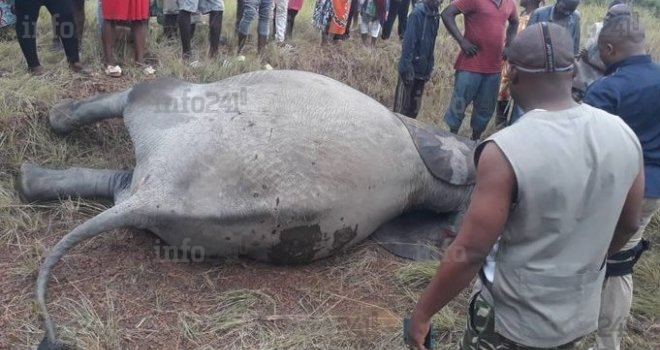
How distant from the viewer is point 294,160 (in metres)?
3.13

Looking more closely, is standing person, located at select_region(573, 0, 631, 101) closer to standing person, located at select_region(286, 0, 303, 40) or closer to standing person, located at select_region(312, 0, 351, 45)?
standing person, located at select_region(312, 0, 351, 45)

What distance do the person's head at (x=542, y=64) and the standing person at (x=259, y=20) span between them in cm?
423

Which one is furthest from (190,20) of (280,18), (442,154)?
(442,154)

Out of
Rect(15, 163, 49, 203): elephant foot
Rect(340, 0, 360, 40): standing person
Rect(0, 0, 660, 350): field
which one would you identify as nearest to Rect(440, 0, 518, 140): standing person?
Rect(0, 0, 660, 350): field

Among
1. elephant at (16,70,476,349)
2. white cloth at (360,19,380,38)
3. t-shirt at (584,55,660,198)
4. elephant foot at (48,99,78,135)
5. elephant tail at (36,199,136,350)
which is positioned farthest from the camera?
white cloth at (360,19,380,38)

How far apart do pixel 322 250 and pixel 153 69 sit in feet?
8.30

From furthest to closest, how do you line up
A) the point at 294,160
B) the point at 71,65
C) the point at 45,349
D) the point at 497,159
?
the point at 71,65, the point at 294,160, the point at 45,349, the point at 497,159

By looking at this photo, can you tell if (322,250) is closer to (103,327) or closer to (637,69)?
(103,327)

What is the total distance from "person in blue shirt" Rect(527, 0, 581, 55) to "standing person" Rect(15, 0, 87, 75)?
3.47 metres

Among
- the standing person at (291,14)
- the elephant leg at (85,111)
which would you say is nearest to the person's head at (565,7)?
the standing person at (291,14)

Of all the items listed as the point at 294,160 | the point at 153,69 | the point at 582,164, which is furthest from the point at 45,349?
the point at 153,69

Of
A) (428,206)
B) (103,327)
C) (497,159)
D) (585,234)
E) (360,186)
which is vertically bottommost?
(103,327)

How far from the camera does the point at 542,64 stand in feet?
5.78

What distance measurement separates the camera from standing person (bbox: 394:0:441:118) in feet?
16.8
